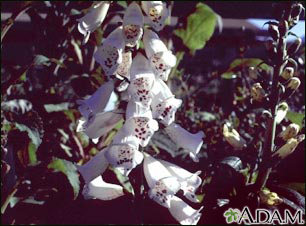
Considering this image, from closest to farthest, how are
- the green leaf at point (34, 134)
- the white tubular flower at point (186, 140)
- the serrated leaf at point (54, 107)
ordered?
the white tubular flower at point (186, 140), the green leaf at point (34, 134), the serrated leaf at point (54, 107)

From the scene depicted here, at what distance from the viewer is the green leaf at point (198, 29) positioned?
1.78m

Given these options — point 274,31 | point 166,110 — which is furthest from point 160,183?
point 274,31

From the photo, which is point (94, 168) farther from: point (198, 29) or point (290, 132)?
point (198, 29)

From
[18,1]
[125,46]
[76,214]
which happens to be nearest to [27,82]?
[18,1]

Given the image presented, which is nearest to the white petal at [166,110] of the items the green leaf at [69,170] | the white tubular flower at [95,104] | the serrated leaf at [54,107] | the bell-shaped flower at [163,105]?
the bell-shaped flower at [163,105]

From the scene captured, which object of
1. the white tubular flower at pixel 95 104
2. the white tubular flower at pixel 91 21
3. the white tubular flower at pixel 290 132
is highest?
the white tubular flower at pixel 91 21

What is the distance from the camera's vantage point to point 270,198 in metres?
1.17

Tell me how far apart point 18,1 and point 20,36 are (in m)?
0.74

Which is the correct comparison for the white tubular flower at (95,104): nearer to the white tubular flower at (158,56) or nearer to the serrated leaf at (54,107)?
the white tubular flower at (158,56)

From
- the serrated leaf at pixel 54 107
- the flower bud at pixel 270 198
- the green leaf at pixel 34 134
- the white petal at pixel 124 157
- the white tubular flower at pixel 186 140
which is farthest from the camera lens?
the serrated leaf at pixel 54 107

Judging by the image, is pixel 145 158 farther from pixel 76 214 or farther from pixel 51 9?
pixel 51 9

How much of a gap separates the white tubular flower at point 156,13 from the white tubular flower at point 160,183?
10.1 inches

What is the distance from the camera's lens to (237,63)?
5.99ft

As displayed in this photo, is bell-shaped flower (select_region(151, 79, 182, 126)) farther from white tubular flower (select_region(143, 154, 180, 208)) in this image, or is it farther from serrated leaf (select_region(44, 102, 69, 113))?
serrated leaf (select_region(44, 102, 69, 113))
